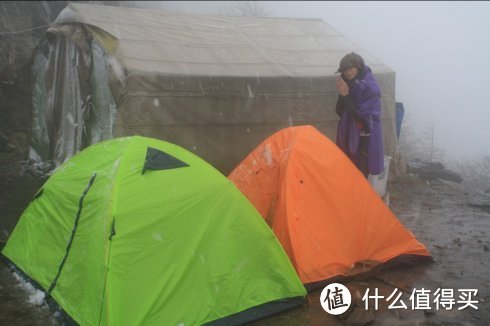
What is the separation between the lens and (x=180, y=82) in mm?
5980

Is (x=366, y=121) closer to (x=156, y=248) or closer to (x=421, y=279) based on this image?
(x=421, y=279)

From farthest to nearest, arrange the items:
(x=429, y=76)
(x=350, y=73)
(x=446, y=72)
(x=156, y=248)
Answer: (x=429, y=76) < (x=446, y=72) < (x=350, y=73) < (x=156, y=248)

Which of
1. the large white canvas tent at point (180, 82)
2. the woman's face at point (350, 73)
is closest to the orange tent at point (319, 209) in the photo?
the woman's face at point (350, 73)

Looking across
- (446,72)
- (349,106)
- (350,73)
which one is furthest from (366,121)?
(446,72)

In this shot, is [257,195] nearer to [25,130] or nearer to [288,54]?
[288,54]

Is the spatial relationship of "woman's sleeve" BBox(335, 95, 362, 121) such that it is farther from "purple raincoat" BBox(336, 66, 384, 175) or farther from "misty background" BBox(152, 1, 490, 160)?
"misty background" BBox(152, 1, 490, 160)

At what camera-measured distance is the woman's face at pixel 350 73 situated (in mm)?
5324

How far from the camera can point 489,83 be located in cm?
500

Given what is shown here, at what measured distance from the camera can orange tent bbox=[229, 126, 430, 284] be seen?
3.94 meters

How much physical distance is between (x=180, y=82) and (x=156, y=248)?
3.23 meters

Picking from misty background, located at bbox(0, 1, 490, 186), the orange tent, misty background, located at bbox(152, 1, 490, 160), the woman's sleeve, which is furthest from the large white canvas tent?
the orange tent

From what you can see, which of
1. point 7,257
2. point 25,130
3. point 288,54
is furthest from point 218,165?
point 25,130

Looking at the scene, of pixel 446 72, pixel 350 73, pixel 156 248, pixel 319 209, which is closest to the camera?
pixel 156 248

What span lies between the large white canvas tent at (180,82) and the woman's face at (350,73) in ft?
4.95
